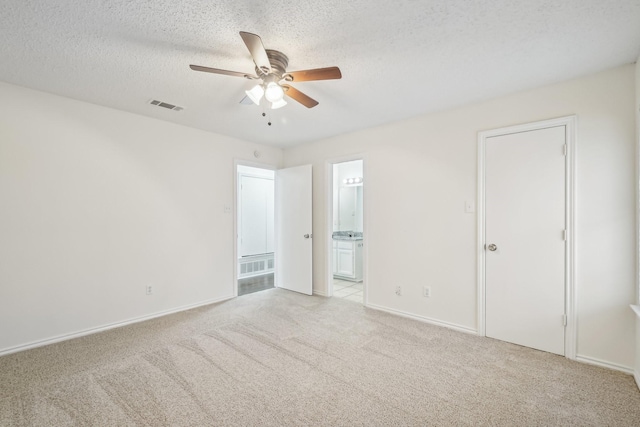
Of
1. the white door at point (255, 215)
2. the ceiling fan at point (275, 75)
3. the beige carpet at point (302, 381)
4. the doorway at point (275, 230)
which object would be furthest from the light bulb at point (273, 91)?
the white door at point (255, 215)

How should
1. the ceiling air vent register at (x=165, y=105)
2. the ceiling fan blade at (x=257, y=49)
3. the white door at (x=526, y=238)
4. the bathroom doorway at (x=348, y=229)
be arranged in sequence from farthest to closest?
the bathroom doorway at (x=348, y=229) < the ceiling air vent register at (x=165, y=105) < the white door at (x=526, y=238) < the ceiling fan blade at (x=257, y=49)

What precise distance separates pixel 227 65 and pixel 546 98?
2824mm

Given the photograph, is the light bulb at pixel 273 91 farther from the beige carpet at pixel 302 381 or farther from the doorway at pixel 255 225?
the doorway at pixel 255 225

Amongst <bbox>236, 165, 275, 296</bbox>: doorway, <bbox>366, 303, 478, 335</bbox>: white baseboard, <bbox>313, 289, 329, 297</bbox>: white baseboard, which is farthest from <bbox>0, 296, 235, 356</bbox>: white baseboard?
<bbox>366, 303, 478, 335</bbox>: white baseboard

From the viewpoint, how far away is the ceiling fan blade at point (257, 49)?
5.13 feet

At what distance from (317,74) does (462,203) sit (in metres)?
2.11

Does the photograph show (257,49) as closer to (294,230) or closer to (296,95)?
(296,95)

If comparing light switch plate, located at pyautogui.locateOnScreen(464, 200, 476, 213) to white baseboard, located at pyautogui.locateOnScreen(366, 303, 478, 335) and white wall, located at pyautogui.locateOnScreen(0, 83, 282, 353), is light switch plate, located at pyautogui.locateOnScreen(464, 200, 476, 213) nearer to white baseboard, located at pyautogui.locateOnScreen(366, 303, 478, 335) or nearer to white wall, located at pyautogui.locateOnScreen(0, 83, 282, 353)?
white baseboard, located at pyautogui.locateOnScreen(366, 303, 478, 335)

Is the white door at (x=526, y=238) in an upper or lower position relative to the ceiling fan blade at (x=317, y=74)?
lower

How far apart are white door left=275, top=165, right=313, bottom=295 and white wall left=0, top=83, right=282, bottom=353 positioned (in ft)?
3.53

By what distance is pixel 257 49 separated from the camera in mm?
1708

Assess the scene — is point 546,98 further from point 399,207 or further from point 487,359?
point 487,359

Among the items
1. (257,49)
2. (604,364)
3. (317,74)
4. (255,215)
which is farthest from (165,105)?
(604,364)

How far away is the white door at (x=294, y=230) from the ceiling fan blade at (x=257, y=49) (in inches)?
104
